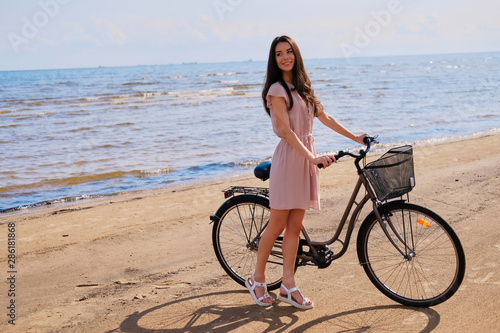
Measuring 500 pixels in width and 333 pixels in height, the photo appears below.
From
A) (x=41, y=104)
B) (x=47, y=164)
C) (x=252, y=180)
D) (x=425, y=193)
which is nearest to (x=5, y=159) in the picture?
(x=47, y=164)

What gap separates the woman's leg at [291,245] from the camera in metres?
3.73

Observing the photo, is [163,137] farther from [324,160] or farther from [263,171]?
[324,160]

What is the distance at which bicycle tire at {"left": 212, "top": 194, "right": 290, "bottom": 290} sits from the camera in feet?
13.4

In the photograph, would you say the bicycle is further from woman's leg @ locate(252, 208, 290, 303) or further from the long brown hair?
the long brown hair

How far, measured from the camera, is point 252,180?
8.80 metres

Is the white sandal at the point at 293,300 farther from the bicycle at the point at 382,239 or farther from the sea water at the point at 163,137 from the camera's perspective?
the sea water at the point at 163,137

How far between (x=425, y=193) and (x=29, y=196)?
651 centimetres

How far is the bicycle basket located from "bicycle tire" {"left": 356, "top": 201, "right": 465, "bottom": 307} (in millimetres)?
174

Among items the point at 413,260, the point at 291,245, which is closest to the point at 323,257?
the point at 291,245

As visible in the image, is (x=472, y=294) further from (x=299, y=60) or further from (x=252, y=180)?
(x=252, y=180)

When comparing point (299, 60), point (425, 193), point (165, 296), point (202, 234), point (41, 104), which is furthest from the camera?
point (41, 104)

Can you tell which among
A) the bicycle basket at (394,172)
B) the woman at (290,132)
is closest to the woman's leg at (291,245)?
the woman at (290,132)

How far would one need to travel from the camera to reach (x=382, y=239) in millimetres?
4211

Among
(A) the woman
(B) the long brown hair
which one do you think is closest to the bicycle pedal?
(A) the woman
